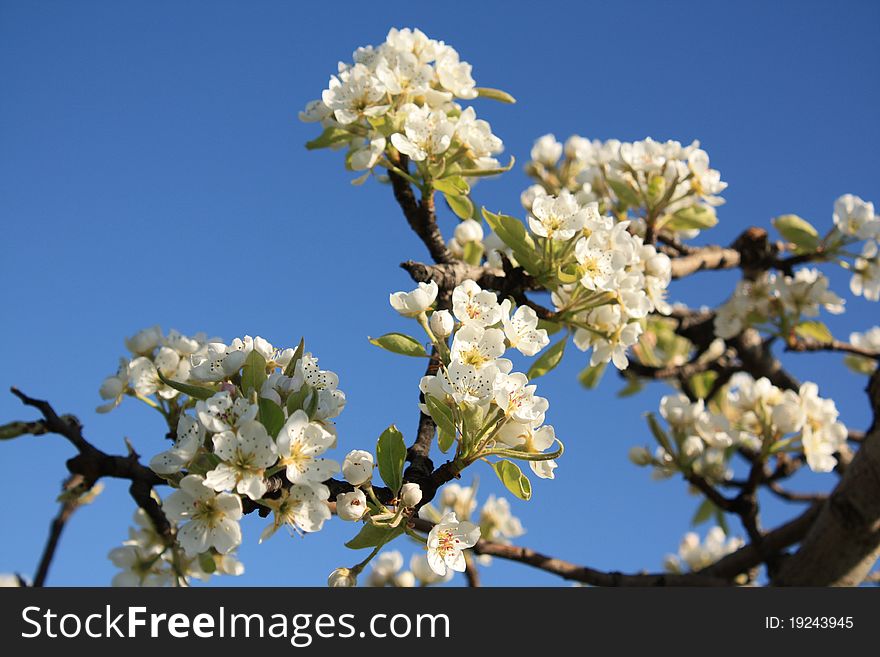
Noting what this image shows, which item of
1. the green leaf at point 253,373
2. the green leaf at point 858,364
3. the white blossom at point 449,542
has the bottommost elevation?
the white blossom at point 449,542

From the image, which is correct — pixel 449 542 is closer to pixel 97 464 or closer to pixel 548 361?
pixel 548 361

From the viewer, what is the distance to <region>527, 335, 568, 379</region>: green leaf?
7.27 feet

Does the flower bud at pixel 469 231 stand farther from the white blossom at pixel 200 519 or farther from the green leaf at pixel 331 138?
the white blossom at pixel 200 519

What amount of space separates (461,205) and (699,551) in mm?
3352

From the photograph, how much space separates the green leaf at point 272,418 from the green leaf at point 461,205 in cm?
115

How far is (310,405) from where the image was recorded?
5.32ft

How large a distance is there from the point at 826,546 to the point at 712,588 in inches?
22.5

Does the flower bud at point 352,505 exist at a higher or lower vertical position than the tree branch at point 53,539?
lower

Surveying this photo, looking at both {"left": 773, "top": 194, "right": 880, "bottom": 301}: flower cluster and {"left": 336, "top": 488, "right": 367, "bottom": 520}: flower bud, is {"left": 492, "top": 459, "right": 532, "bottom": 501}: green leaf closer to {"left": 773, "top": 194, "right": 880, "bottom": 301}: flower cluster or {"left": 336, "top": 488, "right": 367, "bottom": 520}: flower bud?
{"left": 336, "top": 488, "right": 367, "bottom": 520}: flower bud

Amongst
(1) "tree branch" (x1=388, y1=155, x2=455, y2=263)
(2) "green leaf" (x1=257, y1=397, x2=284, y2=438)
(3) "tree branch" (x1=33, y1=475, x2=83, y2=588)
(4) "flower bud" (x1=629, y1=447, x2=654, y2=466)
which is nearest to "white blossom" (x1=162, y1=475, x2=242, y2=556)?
(2) "green leaf" (x1=257, y1=397, x2=284, y2=438)

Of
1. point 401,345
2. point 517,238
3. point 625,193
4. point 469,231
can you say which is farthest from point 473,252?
point 401,345

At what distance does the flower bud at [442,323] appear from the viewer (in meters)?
1.87

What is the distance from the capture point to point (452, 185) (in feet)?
7.84

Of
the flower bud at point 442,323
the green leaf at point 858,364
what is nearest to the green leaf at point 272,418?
the flower bud at point 442,323
